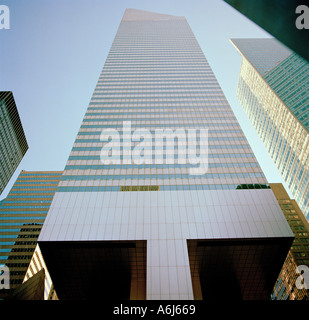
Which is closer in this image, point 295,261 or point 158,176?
point 158,176

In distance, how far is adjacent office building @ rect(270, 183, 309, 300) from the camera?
66.5 metres

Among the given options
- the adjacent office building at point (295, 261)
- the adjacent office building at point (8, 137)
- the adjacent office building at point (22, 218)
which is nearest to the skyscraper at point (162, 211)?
the adjacent office building at point (295, 261)

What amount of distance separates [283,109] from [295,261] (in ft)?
199

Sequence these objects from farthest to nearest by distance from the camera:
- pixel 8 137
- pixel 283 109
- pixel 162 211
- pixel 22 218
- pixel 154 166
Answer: pixel 8 137 < pixel 22 218 < pixel 283 109 < pixel 154 166 < pixel 162 211

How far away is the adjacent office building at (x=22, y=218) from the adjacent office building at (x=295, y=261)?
97.7m

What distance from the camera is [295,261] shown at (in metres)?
69.9

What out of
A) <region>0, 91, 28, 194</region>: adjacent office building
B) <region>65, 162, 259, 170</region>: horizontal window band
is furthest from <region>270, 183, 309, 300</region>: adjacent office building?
<region>0, 91, 28, 194</region>: adjacent office building

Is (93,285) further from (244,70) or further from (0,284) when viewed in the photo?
(244,70)

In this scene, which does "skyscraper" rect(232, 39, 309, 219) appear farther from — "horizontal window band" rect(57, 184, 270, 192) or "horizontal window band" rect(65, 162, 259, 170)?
"horizontal window band" rect(57, 184, 270, 192)

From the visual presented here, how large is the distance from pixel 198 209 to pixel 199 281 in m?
11.7

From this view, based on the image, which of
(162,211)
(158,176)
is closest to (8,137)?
(158,176)

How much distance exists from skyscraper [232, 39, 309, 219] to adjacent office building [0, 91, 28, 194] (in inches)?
4952

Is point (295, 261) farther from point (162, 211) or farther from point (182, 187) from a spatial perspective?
point (162, 211)

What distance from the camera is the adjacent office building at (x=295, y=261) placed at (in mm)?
66500
